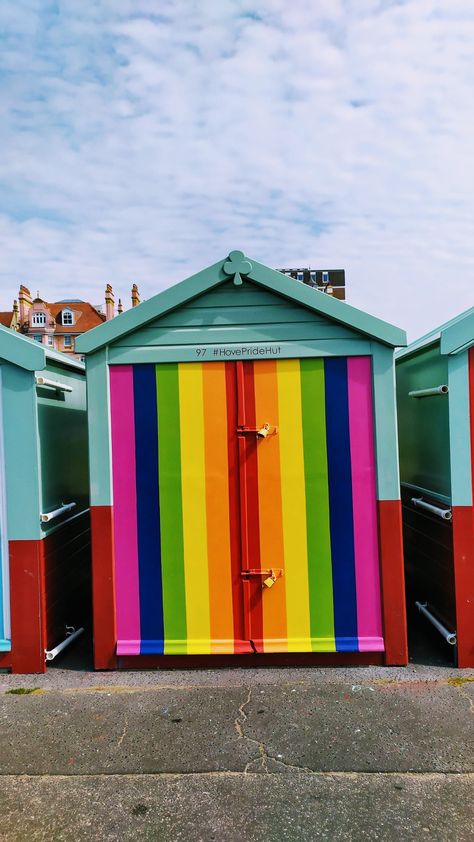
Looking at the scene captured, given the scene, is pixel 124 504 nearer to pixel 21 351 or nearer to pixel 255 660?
pixel 21 351

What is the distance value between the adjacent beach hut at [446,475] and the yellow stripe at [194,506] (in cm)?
178

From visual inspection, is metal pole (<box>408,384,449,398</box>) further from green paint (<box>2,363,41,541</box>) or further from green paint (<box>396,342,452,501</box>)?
green paint (<box>2,363,41,541</box>)

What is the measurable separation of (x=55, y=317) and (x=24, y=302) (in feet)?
19.5

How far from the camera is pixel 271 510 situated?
4.38 metres

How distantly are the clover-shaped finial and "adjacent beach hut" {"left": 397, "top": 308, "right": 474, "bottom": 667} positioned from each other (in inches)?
59.2

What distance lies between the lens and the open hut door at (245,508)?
4.34m

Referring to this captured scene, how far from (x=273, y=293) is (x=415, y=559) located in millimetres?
2922

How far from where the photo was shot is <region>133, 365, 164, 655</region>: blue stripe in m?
4.41

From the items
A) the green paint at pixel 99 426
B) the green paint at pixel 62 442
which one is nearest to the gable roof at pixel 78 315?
the green paint at pixel 62 442

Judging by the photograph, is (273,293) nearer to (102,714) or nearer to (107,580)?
(107,580)

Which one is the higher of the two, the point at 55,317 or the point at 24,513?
the point at 55,317

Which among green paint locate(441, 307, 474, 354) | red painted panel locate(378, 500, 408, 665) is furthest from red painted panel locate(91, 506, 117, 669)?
green paint locate(441, 307, 474, 354)

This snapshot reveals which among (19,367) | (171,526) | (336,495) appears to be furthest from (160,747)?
(19,367)

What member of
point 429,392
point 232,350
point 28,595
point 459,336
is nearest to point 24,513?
point 28,595
